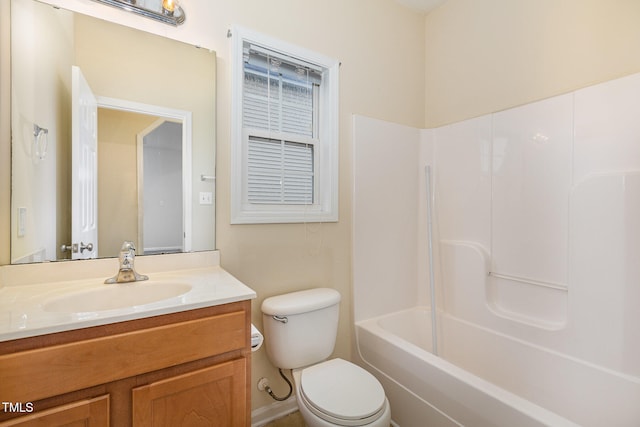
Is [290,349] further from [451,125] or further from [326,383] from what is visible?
[451,125]

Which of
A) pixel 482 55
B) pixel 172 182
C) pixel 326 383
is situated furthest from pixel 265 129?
pixel 482 55

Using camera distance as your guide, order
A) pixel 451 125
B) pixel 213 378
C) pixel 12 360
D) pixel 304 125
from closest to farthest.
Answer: pixel 12 360 < pixel 213 378 < pixel 304 125 < pixel 451 125

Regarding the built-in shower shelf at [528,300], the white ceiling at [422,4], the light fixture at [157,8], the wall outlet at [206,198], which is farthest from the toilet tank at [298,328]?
the white ceiling at [422,4]

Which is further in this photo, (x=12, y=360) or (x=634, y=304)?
(x=634, y=304)

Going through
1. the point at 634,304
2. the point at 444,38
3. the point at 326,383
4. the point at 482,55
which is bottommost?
Answer: the point at 326,383

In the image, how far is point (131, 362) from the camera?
880 mm

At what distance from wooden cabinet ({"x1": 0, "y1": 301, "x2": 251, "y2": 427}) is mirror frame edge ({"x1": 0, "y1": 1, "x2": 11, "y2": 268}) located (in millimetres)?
592

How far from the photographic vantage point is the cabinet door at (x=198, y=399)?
0.91m

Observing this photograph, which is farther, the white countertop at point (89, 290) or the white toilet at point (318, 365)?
the white toilet at point (318, 365)

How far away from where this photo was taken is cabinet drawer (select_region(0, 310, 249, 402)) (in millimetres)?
755

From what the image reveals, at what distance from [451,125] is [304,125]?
106 centimetres

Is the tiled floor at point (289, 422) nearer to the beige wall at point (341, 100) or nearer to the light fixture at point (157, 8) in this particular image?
the beige wall at point (341, 100)

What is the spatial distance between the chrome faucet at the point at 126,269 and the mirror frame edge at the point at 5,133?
0.37 meters

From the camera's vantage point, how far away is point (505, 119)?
5.94 feet
